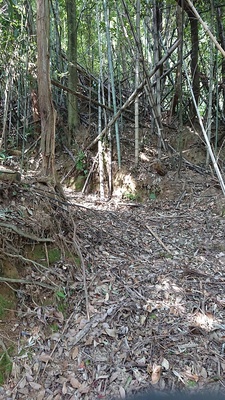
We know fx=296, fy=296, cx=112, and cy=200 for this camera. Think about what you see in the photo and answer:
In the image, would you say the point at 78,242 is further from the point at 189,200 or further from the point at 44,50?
the point at 189,200

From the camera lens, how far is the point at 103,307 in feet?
8.48

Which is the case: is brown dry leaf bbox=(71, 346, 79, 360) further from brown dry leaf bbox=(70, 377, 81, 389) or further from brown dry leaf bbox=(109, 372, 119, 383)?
brown dry leaf bbox=(109, 372, 119, 383)

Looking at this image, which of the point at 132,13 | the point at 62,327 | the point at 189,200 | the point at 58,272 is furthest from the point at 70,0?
the point at 62,327

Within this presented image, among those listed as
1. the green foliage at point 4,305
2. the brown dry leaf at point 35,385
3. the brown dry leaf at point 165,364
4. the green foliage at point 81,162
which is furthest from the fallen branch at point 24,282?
the green foliage at point 81,162

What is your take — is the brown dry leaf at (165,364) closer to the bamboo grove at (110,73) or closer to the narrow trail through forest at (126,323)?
the narrow trail through forest at (126,323)

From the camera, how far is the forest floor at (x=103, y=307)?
2.04 meters

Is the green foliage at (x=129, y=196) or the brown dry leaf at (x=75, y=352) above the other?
the green foliage at (x=129, y=196)

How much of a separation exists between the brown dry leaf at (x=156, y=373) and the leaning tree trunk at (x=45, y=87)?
7.26ft

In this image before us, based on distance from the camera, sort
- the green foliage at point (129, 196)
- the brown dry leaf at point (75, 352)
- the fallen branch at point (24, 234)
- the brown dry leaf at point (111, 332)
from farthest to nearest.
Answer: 1. the green foliage at point (129, 196)
2. the fallen branch at point (24, 234)
3. the brown dry leaf at point (111, 332)
4. the brown dry leaf at point (75, 352)

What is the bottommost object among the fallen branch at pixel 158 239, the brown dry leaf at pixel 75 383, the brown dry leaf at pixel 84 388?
the brown dry leaf at pixel 84 388

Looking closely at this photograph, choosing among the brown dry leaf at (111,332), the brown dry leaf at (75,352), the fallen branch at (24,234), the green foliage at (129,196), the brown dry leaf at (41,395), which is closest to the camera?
the brown dry leaf at (41,395)

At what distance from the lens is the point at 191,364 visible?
83.0 inches

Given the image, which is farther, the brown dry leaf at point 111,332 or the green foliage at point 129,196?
the green foliage at point 129,196

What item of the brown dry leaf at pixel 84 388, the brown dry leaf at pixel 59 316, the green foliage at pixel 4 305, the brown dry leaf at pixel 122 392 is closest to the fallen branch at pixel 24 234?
the green foliage at pixel 4 305
